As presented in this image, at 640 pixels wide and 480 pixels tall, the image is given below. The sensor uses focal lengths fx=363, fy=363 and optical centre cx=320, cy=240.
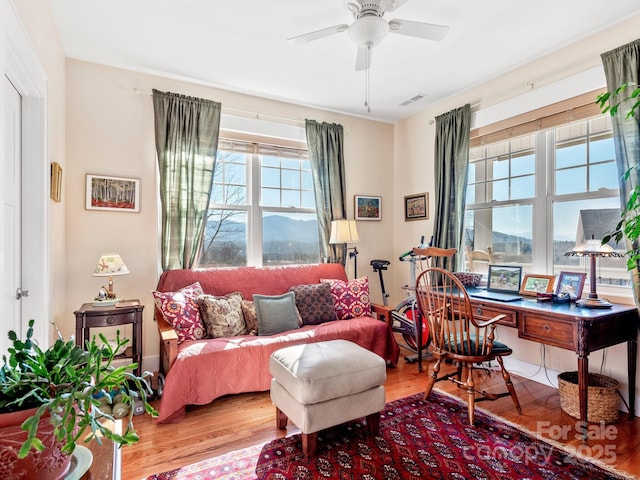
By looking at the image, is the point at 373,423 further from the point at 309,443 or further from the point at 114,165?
the point at 114,165

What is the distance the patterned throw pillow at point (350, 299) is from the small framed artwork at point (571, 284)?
1619 millimetres

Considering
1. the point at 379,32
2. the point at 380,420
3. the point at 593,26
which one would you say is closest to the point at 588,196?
the point at 593,26

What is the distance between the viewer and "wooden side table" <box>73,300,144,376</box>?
259 centimetres

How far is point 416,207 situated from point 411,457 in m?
2.92

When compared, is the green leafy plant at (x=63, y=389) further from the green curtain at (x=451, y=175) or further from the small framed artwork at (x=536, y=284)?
the green curtain at (x=451, y=175)

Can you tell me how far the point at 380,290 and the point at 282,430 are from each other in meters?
2.57

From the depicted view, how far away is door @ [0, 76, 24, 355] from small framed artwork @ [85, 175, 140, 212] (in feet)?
3.14

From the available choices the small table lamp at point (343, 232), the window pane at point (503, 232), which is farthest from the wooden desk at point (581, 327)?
the small table lamp at point (343, 232)

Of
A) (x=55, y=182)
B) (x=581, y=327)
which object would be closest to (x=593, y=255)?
(x=581, y=327)

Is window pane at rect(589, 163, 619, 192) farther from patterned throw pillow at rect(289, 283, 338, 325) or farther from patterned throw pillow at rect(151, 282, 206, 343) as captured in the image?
patterned throw pillow at rect(151, 282, 206, 343)

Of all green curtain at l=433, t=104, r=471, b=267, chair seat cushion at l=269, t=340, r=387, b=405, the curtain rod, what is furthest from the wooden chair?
the curtain rod

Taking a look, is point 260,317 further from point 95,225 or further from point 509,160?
point 509,160

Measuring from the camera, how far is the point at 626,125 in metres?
2.49

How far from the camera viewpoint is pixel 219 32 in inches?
107
